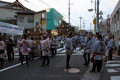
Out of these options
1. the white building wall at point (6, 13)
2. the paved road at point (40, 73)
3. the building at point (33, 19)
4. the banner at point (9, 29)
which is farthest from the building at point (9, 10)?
the paved road at point (40, 73)

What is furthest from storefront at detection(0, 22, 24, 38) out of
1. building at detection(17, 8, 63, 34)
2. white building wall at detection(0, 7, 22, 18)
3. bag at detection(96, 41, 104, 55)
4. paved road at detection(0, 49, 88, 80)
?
white building wall at detection(0, 7, 22, 18)

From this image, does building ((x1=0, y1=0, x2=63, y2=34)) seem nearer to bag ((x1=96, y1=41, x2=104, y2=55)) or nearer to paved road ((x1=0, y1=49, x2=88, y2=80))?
paved road ((x1=0, y1=49, x2=88, y2=80))

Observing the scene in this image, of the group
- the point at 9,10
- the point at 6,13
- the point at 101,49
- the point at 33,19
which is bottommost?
the point at 101,49

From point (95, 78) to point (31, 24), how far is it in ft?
112

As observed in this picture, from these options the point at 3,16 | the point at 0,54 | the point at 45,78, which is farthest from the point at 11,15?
the point at 45,78

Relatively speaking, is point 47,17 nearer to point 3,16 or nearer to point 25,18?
point 25,18

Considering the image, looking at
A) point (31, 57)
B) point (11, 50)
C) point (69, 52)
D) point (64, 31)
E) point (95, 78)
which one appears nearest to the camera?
point (95, 78)

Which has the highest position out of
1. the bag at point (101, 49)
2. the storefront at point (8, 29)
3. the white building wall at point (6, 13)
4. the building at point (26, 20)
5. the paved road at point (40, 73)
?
the white building wall at point (6, 13)

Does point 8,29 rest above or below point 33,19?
below

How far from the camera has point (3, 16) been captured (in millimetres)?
40125

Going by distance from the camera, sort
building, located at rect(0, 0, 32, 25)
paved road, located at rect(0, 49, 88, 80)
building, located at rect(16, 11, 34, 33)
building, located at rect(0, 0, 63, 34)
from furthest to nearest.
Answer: building, located at rect(0, 0, 32, 25) → building, located at rect(16, 11, 34, 33) → building, located at rect(0, 0, 63, 34) → paved road, located at rect(0, 49, 88, 80)

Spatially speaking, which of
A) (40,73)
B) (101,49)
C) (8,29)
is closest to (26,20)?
(8,29)

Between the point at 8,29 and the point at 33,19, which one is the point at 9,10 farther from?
the point at 8,29

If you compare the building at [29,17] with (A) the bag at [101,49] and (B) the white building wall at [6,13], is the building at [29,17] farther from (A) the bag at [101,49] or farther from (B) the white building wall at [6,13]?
(A) the bag at [101,49]
